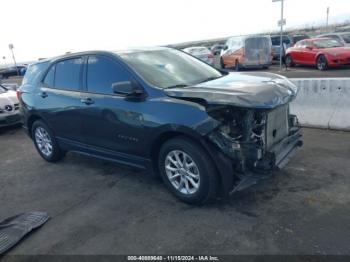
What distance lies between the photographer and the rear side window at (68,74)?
511 centimetres

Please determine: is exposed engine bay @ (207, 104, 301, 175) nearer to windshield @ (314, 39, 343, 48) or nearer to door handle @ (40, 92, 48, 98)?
door handle @ (40, 92, 48, 98)

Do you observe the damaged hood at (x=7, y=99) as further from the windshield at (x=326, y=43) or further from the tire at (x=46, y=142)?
the windshield at (x=326, y=43)

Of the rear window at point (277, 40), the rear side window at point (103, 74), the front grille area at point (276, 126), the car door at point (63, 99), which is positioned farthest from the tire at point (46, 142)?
the rear window at point (277, 40)

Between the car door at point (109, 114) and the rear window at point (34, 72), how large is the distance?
4.76ft

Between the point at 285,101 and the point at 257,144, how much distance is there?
0.61 meters

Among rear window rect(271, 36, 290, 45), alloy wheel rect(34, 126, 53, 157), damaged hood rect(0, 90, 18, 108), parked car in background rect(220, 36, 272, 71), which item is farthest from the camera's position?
rear window rect(271, 36, 290, 45)

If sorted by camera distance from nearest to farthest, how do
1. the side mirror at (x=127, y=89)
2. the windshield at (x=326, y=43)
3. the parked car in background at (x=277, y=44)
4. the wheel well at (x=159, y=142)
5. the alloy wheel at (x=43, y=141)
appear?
the wheel well at (x=159, y=142) < the side mirror at (x=127, y=89) < the alloy wheel at (x=43, y=141) < the windshield at (x=326, y=43) < the parked car in background at (x=277, y=44)

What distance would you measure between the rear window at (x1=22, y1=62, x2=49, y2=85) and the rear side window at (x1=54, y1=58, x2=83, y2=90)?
1.60 ft

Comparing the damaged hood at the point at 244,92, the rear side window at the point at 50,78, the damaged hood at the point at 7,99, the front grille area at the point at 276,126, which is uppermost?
the rear side window at the point at 50,78

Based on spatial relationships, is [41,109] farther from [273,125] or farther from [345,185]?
[345,185]

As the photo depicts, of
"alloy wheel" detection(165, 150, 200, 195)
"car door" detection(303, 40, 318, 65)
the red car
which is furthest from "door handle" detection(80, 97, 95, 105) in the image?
"car door" detection(303, 40, 318, 65)

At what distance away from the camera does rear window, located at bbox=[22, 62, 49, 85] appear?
5.97 m

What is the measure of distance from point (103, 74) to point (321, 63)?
13.6 metres

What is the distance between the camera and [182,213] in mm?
3918
